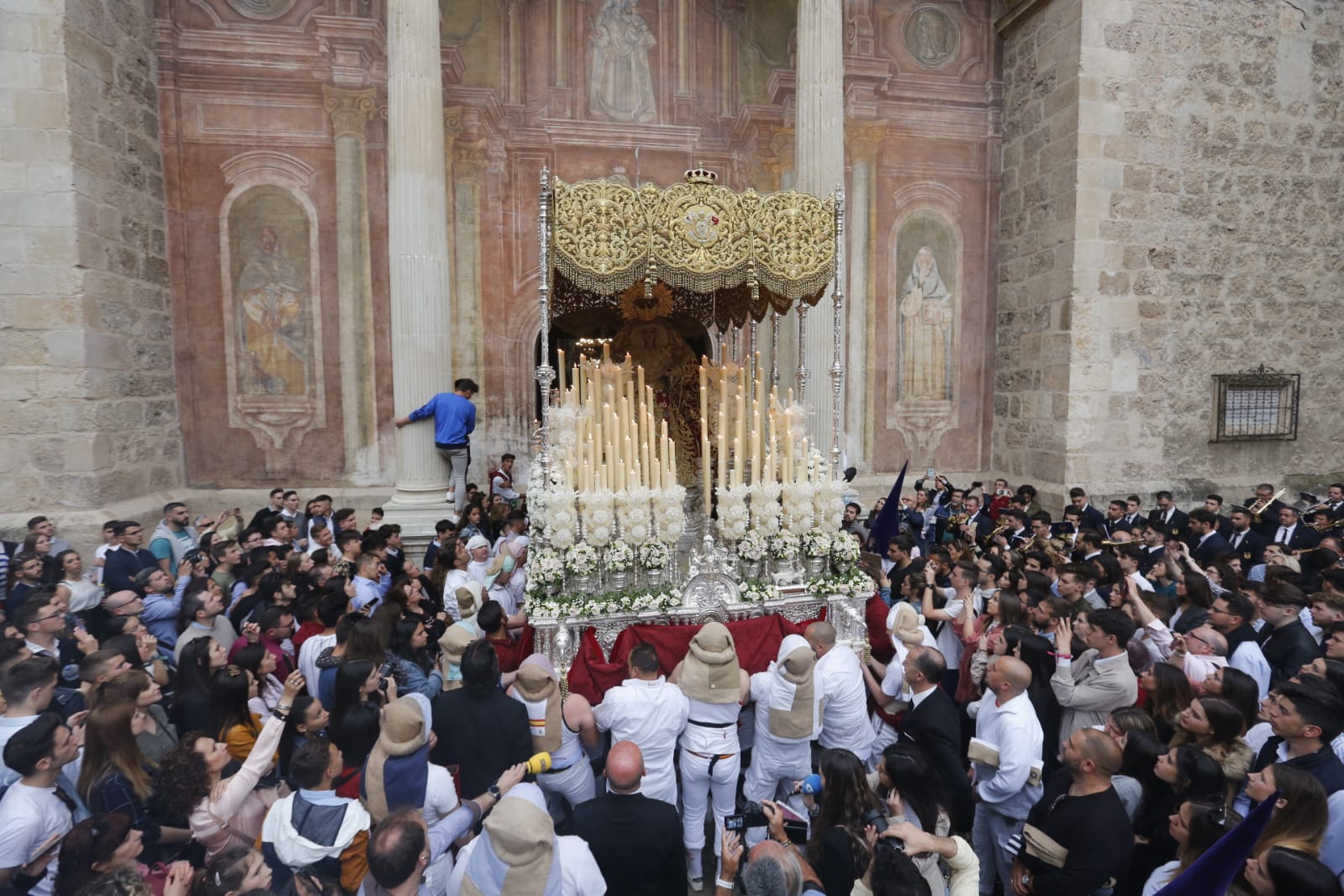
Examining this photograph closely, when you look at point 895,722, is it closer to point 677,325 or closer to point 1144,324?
point 677,325

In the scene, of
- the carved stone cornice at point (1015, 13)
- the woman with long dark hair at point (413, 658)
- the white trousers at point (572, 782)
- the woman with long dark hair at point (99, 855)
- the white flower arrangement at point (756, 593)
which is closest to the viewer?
the woman with long dark hair at point (99, 855)

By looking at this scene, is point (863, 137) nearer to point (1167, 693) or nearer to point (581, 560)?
point (581, 560)

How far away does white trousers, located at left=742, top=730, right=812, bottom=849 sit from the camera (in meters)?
4.21

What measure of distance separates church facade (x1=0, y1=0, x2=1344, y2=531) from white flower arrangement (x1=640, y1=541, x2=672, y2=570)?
4.21 meters

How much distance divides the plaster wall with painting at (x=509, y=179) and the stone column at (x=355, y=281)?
0.09 ft

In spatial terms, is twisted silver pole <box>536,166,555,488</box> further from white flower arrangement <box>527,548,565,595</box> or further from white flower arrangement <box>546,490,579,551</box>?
white flower arrangement <box>527,548,565,595</box>

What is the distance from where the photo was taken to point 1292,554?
7.38 metres

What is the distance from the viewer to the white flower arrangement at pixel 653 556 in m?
5.66

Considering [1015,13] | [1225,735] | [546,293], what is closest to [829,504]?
[546,293]

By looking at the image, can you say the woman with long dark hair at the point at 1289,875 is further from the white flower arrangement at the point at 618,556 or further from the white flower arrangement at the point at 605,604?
the white flower arrangement at the point at 618,556

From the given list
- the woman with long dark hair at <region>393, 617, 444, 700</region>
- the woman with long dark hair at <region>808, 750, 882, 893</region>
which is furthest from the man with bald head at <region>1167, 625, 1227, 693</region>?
the woman with long dark hair at <region>393, 617, 444, 700</region>

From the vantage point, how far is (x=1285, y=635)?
461cm

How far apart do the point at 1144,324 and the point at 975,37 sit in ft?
18.6

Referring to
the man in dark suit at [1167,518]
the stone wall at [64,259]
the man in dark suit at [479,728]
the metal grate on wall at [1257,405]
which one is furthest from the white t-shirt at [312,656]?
the metal grate on wall at [1257,405]
